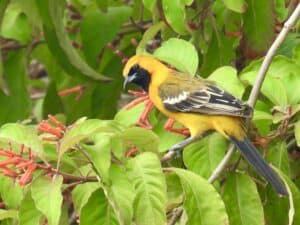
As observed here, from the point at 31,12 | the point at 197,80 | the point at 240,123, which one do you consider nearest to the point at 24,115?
the point at 31,12

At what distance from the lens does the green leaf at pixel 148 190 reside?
3682 mm

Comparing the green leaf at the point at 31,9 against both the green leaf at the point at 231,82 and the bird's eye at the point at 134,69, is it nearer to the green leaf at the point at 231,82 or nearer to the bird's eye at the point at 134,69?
the bird's eye at the point at 134,69

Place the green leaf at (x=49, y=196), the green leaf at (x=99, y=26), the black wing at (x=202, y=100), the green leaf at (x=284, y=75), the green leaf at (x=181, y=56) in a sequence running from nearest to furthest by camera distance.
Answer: the green leaf at (x=49, y=196) < the green leaf at (x=284, y=75) < the black wing at (x=202, y=100) < the green leaf at (x=181, y=56) < the green leaf at (x=99, y=26)

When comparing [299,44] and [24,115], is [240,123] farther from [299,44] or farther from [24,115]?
[24,115]

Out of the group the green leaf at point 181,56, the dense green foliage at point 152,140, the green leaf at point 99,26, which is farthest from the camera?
the green leaf at point 99,26

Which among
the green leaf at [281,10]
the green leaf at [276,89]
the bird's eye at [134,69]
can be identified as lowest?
the bird's eye at [134,69]

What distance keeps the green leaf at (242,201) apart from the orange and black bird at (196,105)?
0.08m

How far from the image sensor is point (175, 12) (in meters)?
4.46

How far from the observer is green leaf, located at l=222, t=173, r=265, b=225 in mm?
4027

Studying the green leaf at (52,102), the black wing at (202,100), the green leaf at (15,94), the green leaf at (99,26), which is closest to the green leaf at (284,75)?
the black wing at (202,100)

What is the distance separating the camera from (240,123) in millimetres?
4504

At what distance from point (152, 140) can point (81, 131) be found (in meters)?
0.29

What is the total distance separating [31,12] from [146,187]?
1.57m

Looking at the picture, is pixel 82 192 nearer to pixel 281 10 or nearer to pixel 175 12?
pixel 175 12
